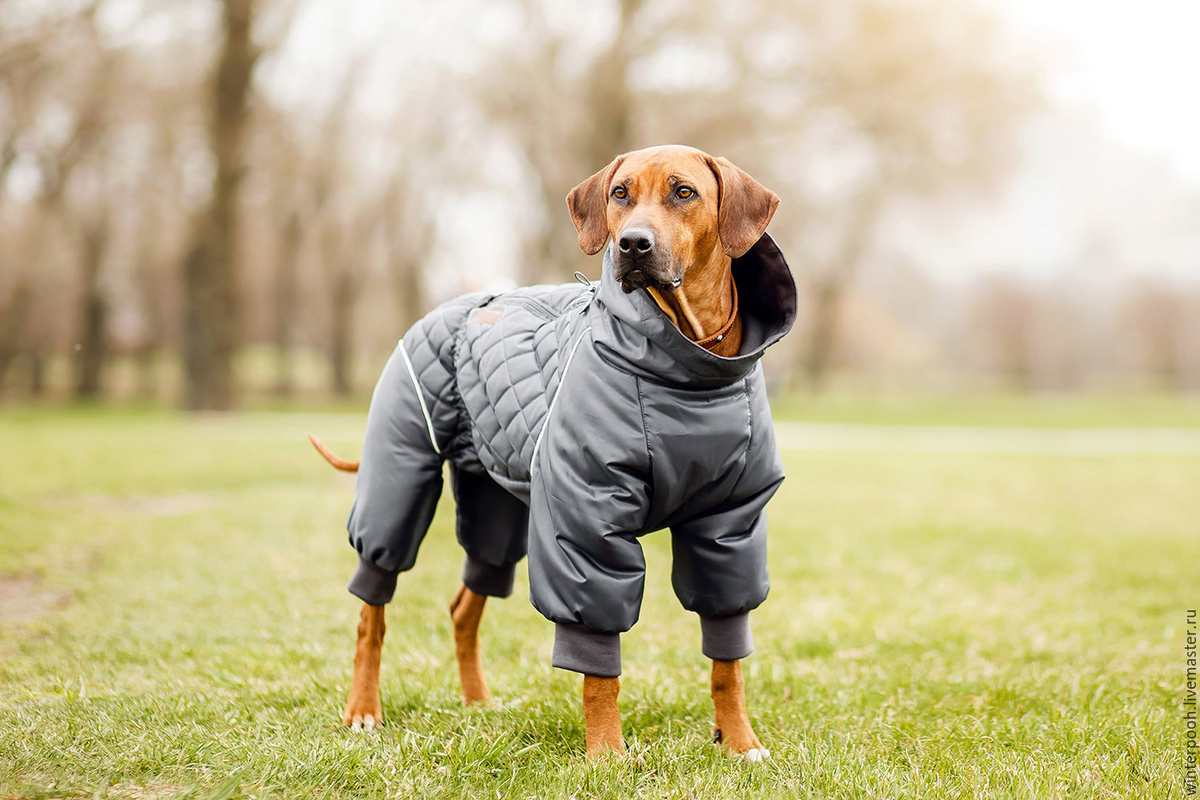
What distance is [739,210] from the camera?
2982 millimetres

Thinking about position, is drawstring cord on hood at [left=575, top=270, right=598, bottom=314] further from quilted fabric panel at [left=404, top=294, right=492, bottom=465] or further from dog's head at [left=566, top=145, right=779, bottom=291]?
quilted fabric panel at [left=404, top=294, right=492, bottom=465]

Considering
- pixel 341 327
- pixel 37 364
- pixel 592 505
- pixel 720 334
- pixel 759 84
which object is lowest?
pixel 37 364

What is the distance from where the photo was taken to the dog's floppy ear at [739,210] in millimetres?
2969

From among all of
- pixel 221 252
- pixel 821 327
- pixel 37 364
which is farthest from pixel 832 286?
pixel 37 364

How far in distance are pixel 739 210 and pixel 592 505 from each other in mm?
1000

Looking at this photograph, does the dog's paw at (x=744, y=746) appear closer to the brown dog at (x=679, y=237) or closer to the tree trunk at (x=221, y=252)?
the brown dog at (x=679, y=237)

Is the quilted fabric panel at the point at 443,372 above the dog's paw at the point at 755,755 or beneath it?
above

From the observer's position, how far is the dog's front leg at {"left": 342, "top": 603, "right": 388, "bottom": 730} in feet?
11.8

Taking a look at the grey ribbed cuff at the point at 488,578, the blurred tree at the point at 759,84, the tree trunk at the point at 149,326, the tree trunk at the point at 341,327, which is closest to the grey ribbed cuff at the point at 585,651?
the grey ribbed cuff at the point at 488,578

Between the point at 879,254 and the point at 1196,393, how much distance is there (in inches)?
543

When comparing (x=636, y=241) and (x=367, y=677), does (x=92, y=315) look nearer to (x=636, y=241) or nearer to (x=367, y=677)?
(x=367, y=677)

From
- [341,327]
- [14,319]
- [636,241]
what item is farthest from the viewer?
[341,327]

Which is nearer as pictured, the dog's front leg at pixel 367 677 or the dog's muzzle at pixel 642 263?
the dog's muzzle at pixel 642 263

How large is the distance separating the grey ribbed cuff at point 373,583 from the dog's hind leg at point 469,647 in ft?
1.24
